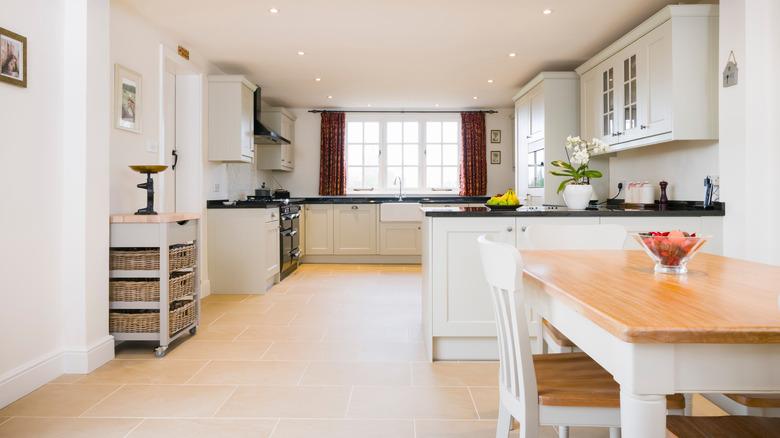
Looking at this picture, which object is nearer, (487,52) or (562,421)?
(562,421)

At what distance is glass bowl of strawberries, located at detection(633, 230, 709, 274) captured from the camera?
1391 millimetres

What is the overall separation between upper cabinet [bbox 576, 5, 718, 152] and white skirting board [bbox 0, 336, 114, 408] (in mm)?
3777

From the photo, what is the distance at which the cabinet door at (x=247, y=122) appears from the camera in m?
5.19

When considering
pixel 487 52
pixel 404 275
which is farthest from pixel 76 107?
pixel 404 275

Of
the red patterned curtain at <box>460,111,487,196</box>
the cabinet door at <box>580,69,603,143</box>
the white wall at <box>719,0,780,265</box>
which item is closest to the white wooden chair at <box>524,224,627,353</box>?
the white wall at <box>719,0,780,265</box>

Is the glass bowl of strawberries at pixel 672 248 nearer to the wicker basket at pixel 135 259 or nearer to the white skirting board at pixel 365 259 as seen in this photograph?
→ the wicker basket at pixel 135 259

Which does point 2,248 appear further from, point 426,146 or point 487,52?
point 426,146

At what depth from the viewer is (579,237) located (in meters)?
2.14

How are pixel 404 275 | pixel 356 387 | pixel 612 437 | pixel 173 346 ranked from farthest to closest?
1. pixel 404 275
2. pixel 173 346
3. pixel 356 387
4. pixel 612 437

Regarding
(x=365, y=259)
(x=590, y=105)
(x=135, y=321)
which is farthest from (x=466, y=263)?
(x=365, y=259)

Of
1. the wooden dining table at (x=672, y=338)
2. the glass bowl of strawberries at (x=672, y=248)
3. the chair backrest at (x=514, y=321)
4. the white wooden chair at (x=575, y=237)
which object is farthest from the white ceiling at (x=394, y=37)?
the wooden dining table at (x=672, y=338)

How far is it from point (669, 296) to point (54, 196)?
288 centimetres

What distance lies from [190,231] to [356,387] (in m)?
1.62

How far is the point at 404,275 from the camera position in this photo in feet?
20.5
